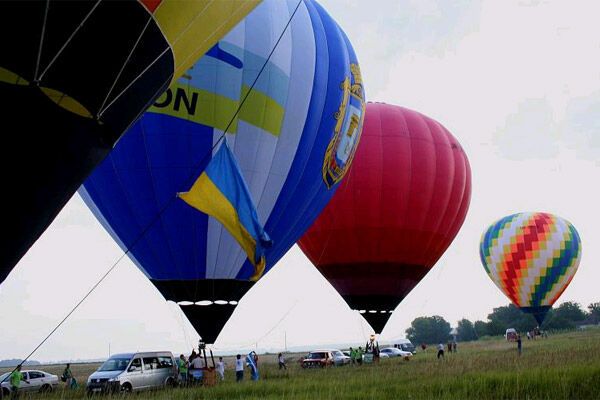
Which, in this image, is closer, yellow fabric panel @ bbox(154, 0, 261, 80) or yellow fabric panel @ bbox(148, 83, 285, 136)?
yellow fabric panel @ bbox(154, 0, 261, 80)

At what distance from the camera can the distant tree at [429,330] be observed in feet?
479

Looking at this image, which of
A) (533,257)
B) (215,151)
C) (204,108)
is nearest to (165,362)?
(215,151)

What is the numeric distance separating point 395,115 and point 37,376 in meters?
16.2

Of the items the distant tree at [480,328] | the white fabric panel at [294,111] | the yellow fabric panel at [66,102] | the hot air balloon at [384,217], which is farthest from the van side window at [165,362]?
the distant tree at [480,328]

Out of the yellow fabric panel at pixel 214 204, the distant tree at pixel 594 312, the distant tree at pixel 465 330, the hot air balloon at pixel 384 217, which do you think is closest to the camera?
the yellow fabric panel at pixel 214 204

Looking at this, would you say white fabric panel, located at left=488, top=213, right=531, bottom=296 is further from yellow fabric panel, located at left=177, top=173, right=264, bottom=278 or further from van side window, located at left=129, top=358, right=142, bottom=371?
yellow fabric panel, located at left=177, top=173, right=264, bottom=278

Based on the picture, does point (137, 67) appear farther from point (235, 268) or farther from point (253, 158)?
point (235, 268)

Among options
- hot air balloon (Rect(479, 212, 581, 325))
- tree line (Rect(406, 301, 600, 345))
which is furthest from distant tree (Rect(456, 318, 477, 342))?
hot air balloon (Rect(479, 212, 581, 325))

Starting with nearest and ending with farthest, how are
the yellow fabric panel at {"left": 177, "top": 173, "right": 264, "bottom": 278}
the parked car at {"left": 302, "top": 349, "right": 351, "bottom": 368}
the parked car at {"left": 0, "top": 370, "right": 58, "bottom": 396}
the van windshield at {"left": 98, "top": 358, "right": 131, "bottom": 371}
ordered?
the yellow fabric panel at {"left": 177, "top": 173, "right": 264, "bottom": 278}
the van windshield at {"left": 98, "top": 358, "right": 131, "bottom": 371}
the parked car at {"left": 0, "top": 370, "right": 58, "bottom": 396}
the parked car at {"left": 302, "top": 349, "right": 351, "bottom": 368}

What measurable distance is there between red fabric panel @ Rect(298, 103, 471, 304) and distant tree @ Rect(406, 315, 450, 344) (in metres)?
121

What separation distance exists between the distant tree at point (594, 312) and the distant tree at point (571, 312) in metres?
5.01

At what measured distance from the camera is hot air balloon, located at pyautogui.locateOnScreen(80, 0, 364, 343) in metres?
15.8

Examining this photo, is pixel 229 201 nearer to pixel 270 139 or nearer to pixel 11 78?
pixel 270 139

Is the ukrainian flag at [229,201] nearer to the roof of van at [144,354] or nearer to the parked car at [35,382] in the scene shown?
the roof of van at [144,354]
